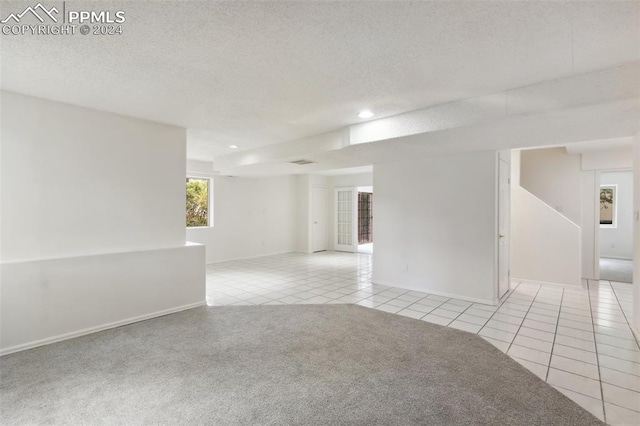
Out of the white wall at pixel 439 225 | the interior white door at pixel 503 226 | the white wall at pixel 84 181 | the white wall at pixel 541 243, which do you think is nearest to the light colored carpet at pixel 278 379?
the white wall at pixel 84 181

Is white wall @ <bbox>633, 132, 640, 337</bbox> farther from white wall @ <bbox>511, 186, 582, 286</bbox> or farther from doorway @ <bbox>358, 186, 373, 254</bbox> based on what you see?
doorway @ <bbox>358, 186, 373, 254</bbox>

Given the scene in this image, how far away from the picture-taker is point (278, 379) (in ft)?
7.78

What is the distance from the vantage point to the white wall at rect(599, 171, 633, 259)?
7770 millimetres

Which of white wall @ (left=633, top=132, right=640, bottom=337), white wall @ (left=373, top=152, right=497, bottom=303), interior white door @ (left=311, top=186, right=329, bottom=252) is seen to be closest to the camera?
white wall @ (left=633, top=132, right=640, bottom=337)

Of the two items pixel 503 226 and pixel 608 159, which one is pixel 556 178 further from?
pixel 503 226

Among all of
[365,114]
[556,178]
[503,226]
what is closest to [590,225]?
[556,178]

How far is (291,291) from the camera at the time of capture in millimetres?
4914

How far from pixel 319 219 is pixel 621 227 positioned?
25.5 ft

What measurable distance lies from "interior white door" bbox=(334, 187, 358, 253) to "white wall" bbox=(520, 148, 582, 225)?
4347mm

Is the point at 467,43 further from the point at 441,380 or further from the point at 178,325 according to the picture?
the point at 178,325

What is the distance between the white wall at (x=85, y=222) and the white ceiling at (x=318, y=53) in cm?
36

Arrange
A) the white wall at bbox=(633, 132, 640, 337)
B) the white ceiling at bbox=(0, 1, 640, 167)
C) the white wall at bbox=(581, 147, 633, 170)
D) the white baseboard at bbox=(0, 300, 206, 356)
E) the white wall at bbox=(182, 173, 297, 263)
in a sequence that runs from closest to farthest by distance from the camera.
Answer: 1. the white ceiling at bbox=(0, 1, 640, 167)
2. the white baseboard at bbox=(0, 300, 206, 356)
3. the white wall at bbox=(633, 132, 640, 337)
4. the white wall at bbox=(581, 147, 633, 170)
5. the white wall at bbox=(182, 173, 297, 263)

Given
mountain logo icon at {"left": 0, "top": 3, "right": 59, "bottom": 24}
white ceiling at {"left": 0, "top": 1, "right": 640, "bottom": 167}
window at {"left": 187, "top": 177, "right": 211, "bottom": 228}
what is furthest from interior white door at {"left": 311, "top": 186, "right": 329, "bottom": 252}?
mountain logo icon at {"left": 0, "top": 3, "right": 59, "bottom": 24}

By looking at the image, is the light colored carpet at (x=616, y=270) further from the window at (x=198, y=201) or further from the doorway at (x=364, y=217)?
the window at (x=198, y=201)
